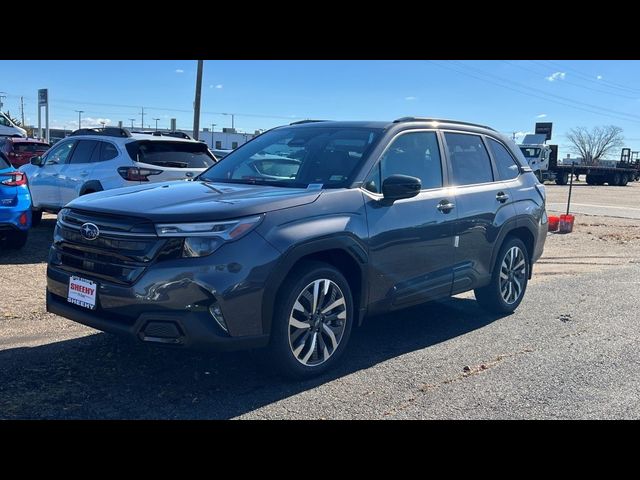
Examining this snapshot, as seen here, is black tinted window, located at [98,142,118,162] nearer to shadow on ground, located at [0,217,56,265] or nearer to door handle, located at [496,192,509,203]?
shadow on ground, located at [0,217,56,265]

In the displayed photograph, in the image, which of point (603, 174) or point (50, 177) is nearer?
point (50, 177)

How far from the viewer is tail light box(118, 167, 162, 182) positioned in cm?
891

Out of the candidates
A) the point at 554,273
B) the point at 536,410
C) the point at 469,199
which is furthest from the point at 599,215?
the point at 536,410

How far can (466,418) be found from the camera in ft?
12.7

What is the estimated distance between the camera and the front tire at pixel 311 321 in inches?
162

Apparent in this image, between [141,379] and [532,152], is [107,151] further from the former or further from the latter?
[532,152]

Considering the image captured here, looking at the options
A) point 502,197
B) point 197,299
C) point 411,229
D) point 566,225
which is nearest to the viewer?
point 197,299

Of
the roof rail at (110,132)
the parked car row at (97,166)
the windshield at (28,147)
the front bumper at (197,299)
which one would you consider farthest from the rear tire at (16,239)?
the windshield at (28,147)

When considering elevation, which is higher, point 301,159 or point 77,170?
point 301,159

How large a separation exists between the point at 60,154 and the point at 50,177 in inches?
17.6

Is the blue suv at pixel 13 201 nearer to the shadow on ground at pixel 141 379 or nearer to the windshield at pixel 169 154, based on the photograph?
the windshield at pixel 169 154

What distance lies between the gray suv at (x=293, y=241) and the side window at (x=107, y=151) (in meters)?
4.26

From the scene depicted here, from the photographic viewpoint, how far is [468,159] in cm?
598

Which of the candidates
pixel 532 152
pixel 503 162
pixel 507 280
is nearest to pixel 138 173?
pixel 503 162
